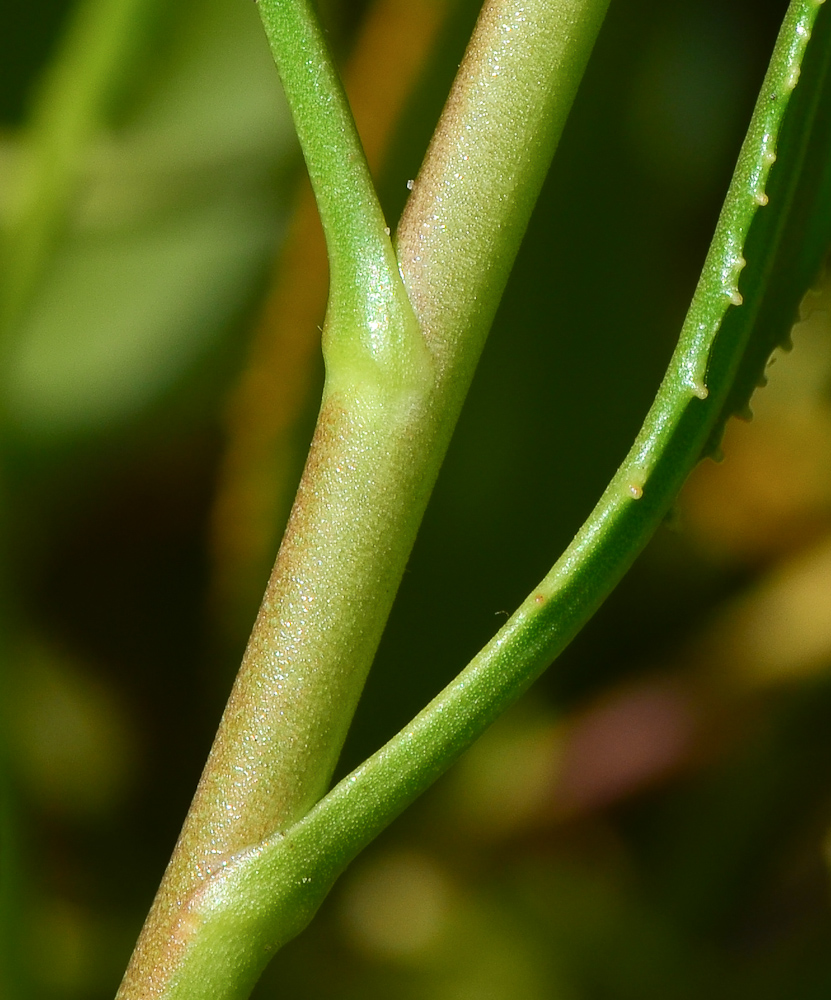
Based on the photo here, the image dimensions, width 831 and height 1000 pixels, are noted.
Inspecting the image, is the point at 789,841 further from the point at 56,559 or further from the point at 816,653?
the point at 56,559

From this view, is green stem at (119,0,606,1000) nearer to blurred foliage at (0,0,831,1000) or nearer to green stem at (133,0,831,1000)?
green stem at (133,0,831,1000)

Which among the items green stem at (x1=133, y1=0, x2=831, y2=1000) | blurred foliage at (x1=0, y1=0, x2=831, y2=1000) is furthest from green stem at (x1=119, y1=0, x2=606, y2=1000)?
blurred foliage at (x1=0, y1=0, x2=831, y2=1000)

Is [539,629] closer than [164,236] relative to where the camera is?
Yes

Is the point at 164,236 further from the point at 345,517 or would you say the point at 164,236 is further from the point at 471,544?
the point at 345,517

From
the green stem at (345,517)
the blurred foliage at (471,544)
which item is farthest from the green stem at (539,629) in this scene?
the blurred foliage at (471,544)

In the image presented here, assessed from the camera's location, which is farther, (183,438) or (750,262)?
(183,438)

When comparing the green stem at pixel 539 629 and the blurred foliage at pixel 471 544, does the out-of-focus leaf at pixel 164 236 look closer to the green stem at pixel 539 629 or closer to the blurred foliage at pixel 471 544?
the blurred foliage at pixel 471 544

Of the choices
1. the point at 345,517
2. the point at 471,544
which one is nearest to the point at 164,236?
the point at 471,544

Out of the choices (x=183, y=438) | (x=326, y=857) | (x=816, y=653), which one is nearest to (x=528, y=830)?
(x=816, y=653)
